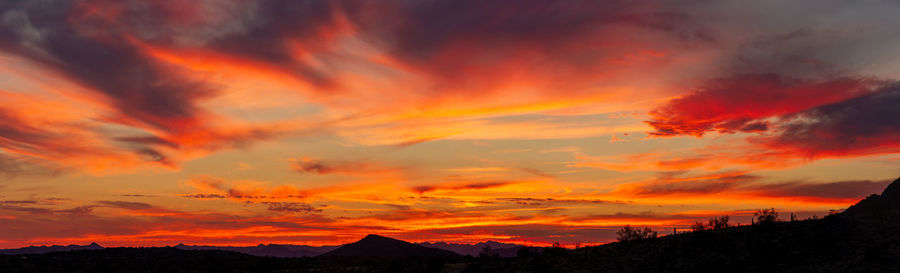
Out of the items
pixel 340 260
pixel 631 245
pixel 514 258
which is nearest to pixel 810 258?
pixel 631 245

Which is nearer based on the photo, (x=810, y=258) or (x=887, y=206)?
(x=810, y=258)

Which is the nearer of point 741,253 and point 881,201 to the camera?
point 741,253

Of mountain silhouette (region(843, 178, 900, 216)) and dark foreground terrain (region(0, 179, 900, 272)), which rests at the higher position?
mountain silhouette (region(843, 178, 900, 216))

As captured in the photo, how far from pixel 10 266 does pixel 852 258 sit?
327ft

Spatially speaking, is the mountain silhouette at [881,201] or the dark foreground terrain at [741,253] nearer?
the dark foreground terrain at [741,253]

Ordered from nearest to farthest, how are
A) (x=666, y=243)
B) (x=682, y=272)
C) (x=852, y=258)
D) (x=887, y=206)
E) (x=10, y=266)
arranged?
(x=852, y=258) < (x=682, y=272) < (x=666, y=243) < (x=10, y=266) < (x=887, y=206)

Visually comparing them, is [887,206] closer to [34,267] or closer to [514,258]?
[514,258]

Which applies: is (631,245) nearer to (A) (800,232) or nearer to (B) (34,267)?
(A) (800,232)

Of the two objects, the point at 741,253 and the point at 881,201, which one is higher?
the point at 881,201

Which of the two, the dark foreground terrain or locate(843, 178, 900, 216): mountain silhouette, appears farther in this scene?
locate(843, 178, 900, 216): mountain silhouette

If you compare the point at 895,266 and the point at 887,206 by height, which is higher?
the point at 887,206

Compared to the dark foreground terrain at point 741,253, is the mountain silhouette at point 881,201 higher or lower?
higher

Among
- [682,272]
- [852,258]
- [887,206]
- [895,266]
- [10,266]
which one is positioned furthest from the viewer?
[887,206]

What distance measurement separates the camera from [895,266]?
3788 centimetres
